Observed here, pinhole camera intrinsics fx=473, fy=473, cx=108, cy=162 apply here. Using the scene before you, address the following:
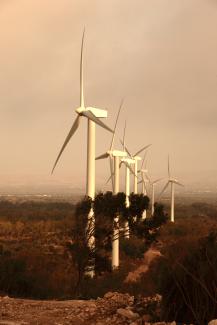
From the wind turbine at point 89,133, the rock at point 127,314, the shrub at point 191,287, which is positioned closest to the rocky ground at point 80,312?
the rock at point 127,314

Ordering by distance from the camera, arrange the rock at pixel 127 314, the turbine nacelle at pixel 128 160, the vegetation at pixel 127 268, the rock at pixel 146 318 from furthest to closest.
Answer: the turbine nacelle at pixel 128 160 < the rock at pixel 127 314 < the rock at pixel 146 318 < the vegetation at pixel 127 268

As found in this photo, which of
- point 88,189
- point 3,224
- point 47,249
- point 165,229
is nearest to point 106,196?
point 88,189

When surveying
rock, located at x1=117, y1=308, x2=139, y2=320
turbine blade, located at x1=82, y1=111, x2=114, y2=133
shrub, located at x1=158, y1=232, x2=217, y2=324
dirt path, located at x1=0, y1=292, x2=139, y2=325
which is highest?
turbine blade, located at x1=82, y1=111, x2=114, y2=133

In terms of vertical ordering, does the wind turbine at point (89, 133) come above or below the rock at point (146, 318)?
above

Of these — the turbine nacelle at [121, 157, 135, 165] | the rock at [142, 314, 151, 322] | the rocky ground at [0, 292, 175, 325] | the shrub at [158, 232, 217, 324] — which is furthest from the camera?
the turbine nacelle at [121, 157, 135, 165]

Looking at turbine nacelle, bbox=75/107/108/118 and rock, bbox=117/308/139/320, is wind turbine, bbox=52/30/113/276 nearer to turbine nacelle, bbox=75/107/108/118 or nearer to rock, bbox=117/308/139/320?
turbine nacelle, bbox=75/107/108/118

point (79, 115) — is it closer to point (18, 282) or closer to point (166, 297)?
point (18, 282)

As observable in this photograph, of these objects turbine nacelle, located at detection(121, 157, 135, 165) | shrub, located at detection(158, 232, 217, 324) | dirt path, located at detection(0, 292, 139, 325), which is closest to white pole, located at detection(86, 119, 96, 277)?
dirt path, located at detection(0, 292, 139, 325)

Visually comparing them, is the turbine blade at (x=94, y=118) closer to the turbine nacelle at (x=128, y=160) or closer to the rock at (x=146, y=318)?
the turbine nacelle at (x=128, y=160)
